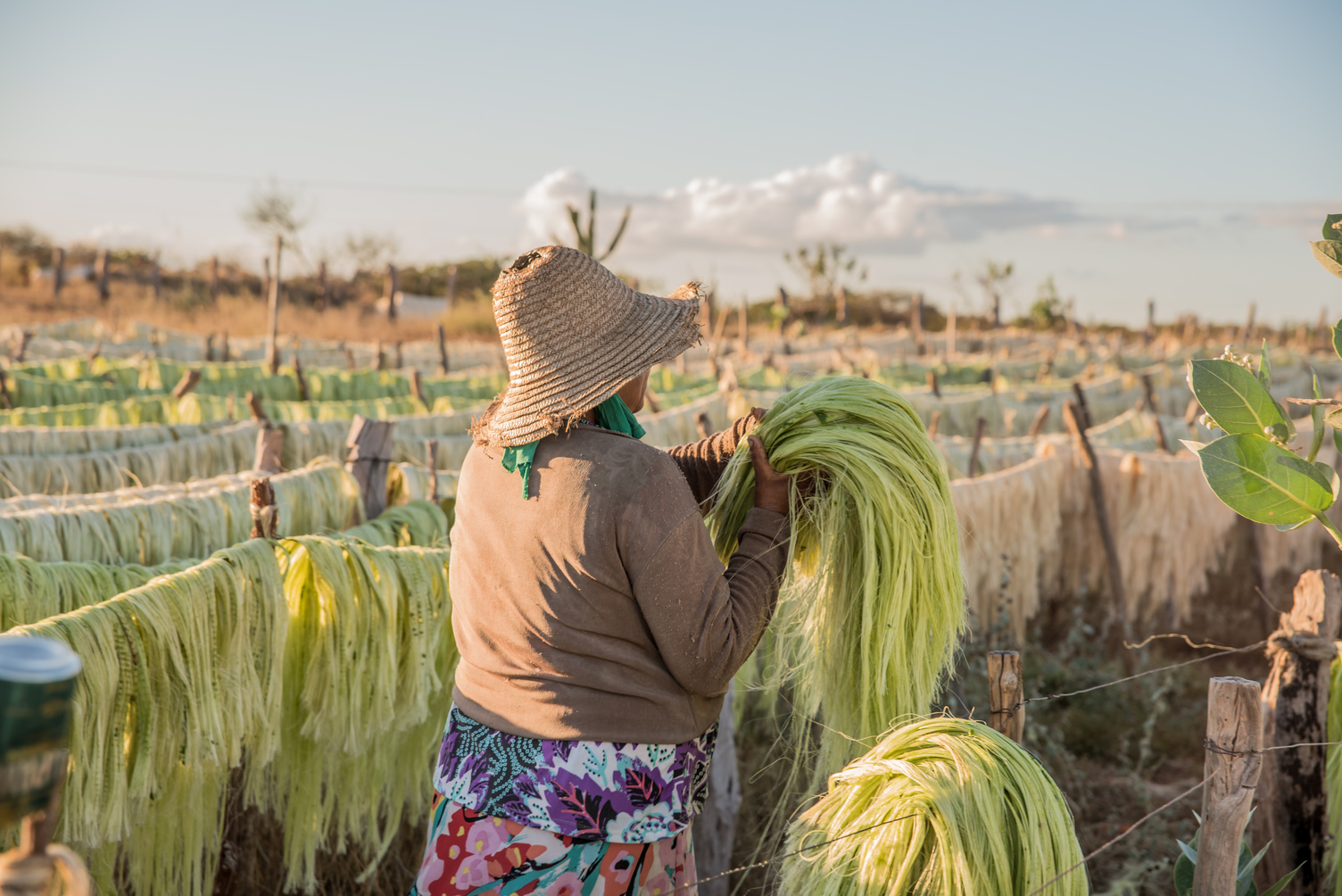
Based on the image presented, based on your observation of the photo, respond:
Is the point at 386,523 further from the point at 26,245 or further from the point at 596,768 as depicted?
the point at 26,245

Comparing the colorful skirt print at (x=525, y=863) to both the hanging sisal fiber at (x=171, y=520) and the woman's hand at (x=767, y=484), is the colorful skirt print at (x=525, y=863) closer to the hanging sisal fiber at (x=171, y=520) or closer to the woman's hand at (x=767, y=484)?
the woman's hand at (x=767, y=484)

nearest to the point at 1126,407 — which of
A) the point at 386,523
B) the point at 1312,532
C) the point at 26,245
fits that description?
the point at 1312,532

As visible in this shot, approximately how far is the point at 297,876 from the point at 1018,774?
2337 millimetres

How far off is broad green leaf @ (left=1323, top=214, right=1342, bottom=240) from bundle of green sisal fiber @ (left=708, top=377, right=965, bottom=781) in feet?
2.41

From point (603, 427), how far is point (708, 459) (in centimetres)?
42

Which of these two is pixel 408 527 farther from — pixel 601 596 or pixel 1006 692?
pixel 1006 692

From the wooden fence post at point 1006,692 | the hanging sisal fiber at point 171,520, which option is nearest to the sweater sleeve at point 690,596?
the wooden fence post at point 1006,692

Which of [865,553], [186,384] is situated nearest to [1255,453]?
[865,553]

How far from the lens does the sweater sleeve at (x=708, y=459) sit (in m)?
1.92

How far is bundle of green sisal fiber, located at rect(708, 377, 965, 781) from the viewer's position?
5.81 feet

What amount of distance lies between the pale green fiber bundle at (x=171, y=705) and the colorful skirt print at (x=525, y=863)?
85cm

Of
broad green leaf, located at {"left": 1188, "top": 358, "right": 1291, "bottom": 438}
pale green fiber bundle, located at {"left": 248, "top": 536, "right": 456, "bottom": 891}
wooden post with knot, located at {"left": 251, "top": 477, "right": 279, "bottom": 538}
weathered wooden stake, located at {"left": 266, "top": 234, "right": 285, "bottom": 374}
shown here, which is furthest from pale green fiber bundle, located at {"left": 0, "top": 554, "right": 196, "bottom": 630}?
weathered wooden stake, located at {"left": 266, "top": 234, "right": 285, "bottom": 374}

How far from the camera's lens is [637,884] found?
5.21ft

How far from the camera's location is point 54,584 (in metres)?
2.21
